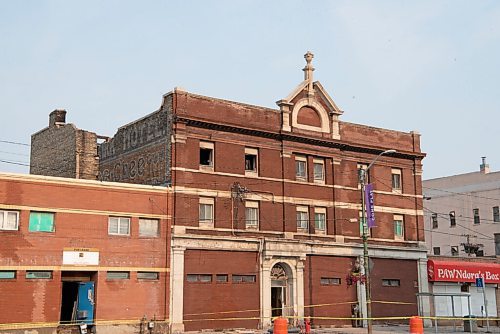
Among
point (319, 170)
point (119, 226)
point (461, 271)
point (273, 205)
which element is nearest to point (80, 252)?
point (119, 226)

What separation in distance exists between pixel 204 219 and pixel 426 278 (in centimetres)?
1843

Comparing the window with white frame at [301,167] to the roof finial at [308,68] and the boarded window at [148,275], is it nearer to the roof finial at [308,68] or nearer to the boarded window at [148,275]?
the roof finial at [308,68]

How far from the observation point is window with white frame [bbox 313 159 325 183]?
144 ft

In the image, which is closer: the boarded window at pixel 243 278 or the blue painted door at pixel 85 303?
the blue painted door at pixel 85 303

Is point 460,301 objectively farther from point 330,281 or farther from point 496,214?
point 496,214

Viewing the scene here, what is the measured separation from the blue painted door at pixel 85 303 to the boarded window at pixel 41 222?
359 cm

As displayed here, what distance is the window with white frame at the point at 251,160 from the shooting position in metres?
40.9

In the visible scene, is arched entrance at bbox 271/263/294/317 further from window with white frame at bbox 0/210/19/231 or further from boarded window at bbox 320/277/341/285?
window with white frame at bbox 0/210/19/231

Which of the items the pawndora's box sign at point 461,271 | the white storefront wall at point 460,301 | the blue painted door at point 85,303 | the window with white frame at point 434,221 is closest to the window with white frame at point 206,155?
the blue painted door at point 85,303

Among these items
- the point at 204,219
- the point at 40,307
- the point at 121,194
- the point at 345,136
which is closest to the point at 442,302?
the point at 345,136

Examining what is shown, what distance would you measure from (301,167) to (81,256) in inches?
635

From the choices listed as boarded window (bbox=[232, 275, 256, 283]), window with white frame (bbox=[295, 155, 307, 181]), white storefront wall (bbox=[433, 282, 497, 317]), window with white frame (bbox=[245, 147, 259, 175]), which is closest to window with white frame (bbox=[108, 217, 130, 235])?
boarded window (bbox=[232, 275, 256, 283])

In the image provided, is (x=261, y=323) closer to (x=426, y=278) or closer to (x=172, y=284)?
(x=172, y=284)

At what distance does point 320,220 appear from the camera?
43.3 meters
